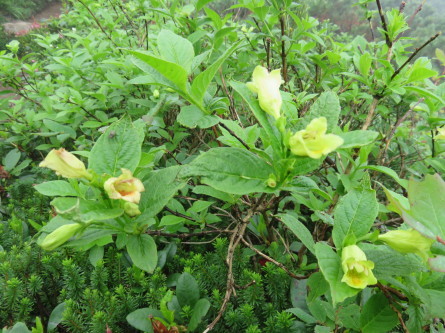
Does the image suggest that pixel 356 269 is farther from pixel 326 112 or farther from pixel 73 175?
pixel 73 175

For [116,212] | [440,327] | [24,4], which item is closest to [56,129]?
[116,212]

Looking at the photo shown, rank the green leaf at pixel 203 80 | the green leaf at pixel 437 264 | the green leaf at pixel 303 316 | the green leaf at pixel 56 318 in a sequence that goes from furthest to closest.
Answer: the green leaf at pixel 56 318, the green leaf at pixel 303 316, the green leaf at pixel 203 80, the green leaf at pixel 437 264

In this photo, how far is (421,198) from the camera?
601 mm

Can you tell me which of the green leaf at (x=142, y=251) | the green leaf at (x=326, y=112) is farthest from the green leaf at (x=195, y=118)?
the green leaf at (x=142, y=251)

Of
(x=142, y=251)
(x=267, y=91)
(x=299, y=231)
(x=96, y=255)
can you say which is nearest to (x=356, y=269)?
(x=299, y=231)

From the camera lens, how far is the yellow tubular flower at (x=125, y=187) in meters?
0.65

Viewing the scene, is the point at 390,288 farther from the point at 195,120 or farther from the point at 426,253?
the point at 195,120

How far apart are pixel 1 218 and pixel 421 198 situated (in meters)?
1.92

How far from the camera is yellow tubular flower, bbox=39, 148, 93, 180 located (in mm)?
657

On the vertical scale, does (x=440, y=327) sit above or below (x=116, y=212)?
below

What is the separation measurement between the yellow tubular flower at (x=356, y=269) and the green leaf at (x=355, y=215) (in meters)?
0.07

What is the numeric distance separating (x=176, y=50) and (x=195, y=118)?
197 millimetres

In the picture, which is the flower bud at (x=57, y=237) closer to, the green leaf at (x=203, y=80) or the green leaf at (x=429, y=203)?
the green leaf at (x=203, y=80)

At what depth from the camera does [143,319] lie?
3.20 feet
